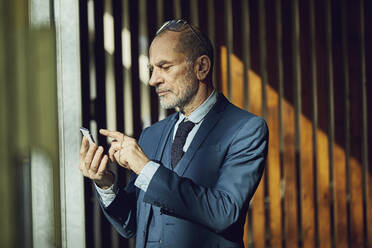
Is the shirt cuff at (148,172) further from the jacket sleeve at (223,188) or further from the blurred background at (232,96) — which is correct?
the blurred background at (232,96)

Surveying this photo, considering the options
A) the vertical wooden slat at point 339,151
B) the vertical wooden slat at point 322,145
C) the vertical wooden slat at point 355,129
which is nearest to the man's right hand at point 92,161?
the vertical wooden slat at point 322,145

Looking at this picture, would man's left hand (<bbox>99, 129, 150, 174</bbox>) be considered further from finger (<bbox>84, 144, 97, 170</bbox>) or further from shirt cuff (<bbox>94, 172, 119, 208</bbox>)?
shirt cuff (<bbox>94, 172, 119, 208</bbox>)

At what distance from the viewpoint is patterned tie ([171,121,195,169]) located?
1.83m

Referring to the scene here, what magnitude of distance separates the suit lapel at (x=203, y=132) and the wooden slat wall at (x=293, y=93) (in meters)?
1.32

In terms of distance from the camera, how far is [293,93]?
354 centimetres

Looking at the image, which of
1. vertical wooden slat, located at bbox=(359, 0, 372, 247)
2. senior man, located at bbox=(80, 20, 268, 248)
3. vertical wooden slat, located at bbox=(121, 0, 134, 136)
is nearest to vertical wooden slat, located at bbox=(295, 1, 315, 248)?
vertical wooden slat, located at bbox=(359, 0, 372, 247)

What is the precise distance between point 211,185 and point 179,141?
266 mm

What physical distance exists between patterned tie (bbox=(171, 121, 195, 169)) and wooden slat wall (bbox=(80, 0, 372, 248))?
48.5 inches

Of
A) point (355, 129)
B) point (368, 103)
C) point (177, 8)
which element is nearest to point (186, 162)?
point (177, 8)

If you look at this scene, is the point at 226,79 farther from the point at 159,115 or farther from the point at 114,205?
the point at 114,205

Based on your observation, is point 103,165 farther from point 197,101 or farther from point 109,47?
point 109,47

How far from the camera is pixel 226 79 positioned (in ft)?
11.2

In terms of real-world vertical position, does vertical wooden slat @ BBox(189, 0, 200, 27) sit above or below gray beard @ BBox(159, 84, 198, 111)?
above

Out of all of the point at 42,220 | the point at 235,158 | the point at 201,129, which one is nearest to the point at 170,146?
the point at 201,129
